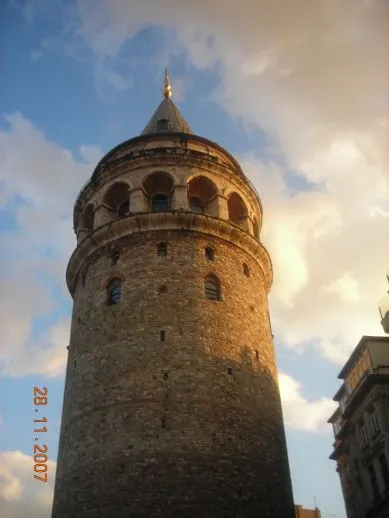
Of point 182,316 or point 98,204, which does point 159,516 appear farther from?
point 98,204

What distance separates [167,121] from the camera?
2878cm

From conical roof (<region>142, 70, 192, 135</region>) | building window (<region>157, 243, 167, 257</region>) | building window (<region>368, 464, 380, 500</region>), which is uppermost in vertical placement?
conical roof (<region>142, 70, 192, 135</region>)

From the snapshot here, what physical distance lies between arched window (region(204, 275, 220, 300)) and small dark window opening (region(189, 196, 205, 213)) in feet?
14.1

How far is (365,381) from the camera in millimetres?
22391

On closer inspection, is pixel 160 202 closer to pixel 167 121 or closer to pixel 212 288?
pixel 212 288

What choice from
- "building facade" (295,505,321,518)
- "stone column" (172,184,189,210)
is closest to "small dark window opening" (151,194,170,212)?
"stone column" (172,184,189,210)

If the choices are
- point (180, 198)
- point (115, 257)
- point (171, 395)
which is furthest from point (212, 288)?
point (171, 395)

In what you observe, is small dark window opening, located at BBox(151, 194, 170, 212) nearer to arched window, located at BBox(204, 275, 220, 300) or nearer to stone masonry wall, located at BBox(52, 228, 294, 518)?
stone masonry wall, located at BBox(52, 228, 294, 518)

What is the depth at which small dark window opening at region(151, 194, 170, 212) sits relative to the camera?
78.7 feet

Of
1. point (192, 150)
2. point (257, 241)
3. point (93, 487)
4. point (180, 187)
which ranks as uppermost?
point (192, 150)

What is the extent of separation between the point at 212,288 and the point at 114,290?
11.9ft

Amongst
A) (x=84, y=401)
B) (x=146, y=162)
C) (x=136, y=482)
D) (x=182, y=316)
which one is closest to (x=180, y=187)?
(x=146, y=162)

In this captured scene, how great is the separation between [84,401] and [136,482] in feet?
11.9

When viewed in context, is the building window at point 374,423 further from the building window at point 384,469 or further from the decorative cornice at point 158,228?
the decorative cornice at point 158,228
